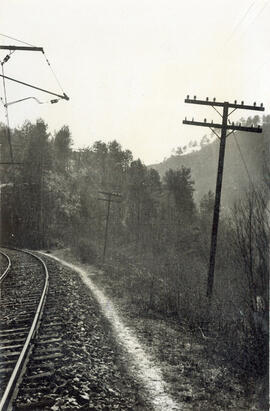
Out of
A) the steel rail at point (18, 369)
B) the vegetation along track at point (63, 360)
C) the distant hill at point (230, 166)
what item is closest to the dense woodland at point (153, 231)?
the vegetation along track at point (63, 360)

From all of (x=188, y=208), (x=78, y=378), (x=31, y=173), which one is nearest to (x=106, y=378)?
(x=78, y=378)

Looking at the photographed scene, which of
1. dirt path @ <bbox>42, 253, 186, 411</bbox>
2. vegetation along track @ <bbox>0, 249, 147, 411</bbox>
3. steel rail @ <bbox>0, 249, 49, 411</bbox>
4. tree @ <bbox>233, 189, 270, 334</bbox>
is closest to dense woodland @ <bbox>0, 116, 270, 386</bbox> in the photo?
tree @ <bbox>233, 189, 270, 334</bbox>

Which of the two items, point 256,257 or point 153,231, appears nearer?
point 256,257

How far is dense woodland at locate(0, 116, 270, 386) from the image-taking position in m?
7.48

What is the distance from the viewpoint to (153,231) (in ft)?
178

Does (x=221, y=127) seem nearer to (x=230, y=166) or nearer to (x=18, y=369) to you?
(x=18, y=369)

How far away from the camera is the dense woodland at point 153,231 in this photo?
748 cm

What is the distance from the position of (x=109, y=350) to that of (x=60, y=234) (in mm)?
38755

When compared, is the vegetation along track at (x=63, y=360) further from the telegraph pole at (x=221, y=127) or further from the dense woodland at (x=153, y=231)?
the telegraph pole at (x=221, y=127)

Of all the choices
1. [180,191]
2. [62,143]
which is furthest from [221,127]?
[62,143]

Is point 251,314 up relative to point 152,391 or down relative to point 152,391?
up

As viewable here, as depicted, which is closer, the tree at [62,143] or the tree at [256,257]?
the tree at [256,257]

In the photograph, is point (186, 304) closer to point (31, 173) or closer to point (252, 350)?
point (252, 350)

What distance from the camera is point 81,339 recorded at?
28.6 feet
